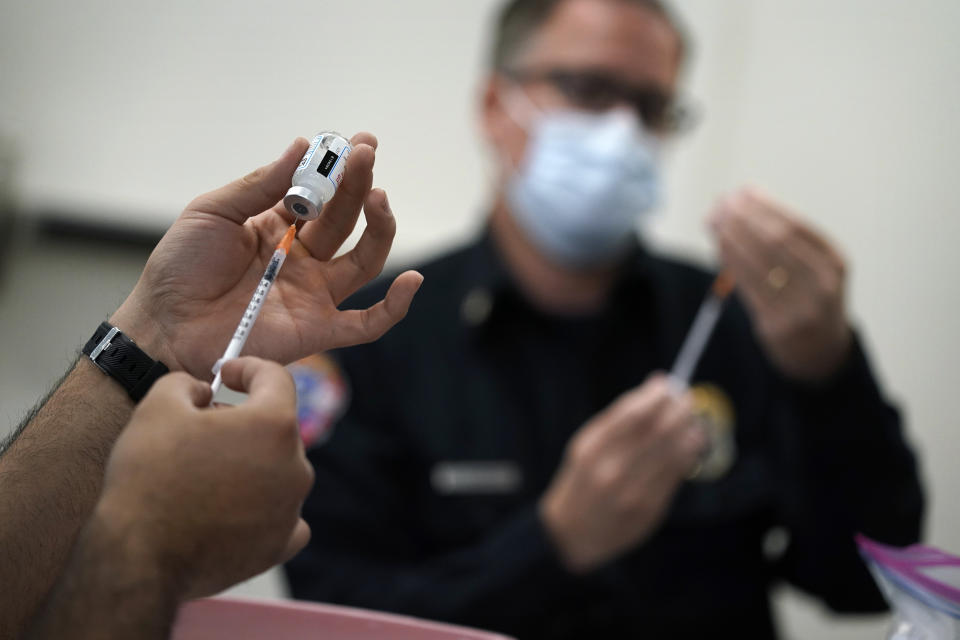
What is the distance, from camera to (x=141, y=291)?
0.41 metres

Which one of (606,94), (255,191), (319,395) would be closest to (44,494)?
(255,191)

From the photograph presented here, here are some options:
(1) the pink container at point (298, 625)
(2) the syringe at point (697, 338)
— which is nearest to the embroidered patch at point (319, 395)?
(2) the syringe at point (697, 338)

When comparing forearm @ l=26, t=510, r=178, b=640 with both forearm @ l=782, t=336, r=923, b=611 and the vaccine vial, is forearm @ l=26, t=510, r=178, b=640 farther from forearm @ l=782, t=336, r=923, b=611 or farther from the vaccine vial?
forearm @ l=782, t=336, r=923, b=611

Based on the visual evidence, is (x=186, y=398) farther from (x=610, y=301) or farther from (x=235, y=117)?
(x=235, y=117)

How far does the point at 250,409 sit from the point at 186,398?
0.10 feet

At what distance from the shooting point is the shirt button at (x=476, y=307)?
3.83 feet

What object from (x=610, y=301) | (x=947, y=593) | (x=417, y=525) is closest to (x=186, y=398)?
(x=947, y=593)

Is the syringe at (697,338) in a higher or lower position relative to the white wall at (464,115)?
lower

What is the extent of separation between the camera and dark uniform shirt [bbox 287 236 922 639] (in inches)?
36.4

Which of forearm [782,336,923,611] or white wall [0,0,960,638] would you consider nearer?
forearm [782,336,923,611]

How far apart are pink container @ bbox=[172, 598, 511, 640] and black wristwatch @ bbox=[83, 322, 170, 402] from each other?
125 mm

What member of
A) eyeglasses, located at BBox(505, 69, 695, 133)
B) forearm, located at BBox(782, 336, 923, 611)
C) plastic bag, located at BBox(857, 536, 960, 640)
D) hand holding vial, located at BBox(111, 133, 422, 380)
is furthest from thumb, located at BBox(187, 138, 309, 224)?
eyeglasses, located at BBox(505, 69, 695, 133)

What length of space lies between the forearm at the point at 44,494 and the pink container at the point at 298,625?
85 millimetres

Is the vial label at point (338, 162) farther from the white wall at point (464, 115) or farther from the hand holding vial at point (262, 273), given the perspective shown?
the white wall at point (464, 115)
